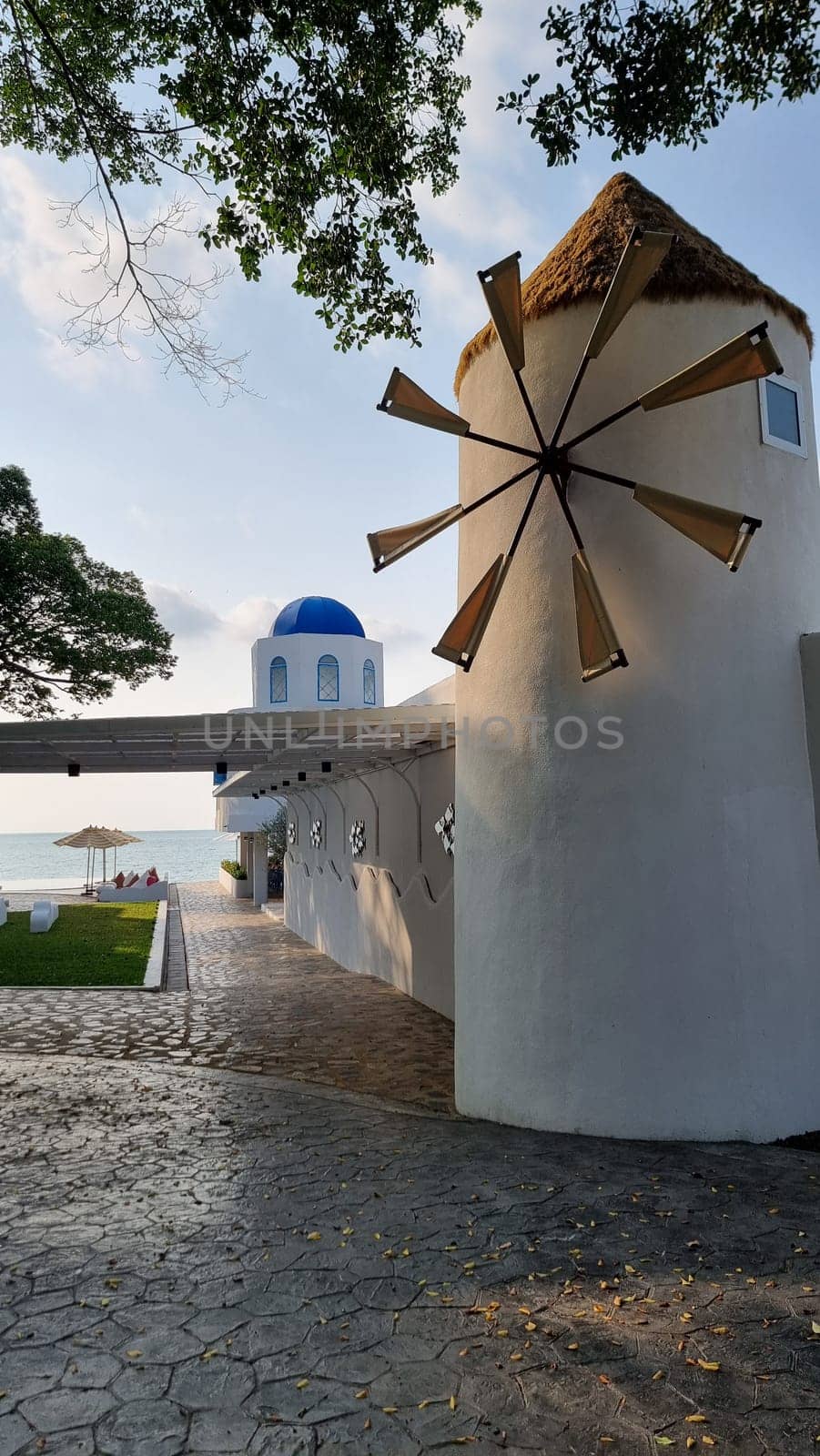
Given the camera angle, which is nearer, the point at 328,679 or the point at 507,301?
the point at 507,301

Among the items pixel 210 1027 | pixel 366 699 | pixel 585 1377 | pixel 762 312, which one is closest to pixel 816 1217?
pixel 585 1377

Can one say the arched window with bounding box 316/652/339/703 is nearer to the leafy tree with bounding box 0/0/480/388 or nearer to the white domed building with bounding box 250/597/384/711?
the white domed building with bounding box 250/597/384/711

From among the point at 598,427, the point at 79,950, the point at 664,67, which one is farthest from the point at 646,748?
the point at 79,950

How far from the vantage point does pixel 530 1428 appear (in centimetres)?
307

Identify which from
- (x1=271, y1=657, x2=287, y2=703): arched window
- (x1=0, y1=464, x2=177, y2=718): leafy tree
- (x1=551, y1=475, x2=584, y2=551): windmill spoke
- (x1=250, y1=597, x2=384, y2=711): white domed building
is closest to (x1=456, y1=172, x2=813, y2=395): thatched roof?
(x1=551, y1=475, x2=584, y2=551): windmill spoke

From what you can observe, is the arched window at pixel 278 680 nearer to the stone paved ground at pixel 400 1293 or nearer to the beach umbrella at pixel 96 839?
the beach umbrella at pixel 96 839

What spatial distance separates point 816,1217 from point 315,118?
8084mm

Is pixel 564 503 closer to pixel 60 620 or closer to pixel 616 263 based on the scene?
pixel 616 263

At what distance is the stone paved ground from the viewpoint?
310cm

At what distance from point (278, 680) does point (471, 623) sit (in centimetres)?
2559

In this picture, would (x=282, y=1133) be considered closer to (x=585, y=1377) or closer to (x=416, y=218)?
(x=585, y=1377)

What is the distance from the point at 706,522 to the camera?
539 centimetres

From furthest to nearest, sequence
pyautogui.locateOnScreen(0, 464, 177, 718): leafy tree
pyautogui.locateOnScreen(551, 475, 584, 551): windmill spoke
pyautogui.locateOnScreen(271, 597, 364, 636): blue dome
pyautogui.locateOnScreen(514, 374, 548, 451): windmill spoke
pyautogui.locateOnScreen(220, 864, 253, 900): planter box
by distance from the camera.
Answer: pyautogui.locateOnScreen(220, 864, 253, 900): planter box, pyautogui.locateOnScreen(271, 597, 364, 636): blue dome, pyautogui.locateOnScreen(0, 464, 177, 718): leafy tree, pyautogui.locateOnScreen(551, 475, 584, 551): windmill spoke, pyautogui.locateOnScreen(514, 374, 548, 451): windmill spoke

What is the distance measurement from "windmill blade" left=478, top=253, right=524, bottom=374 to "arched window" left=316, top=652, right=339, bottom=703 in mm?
25265
